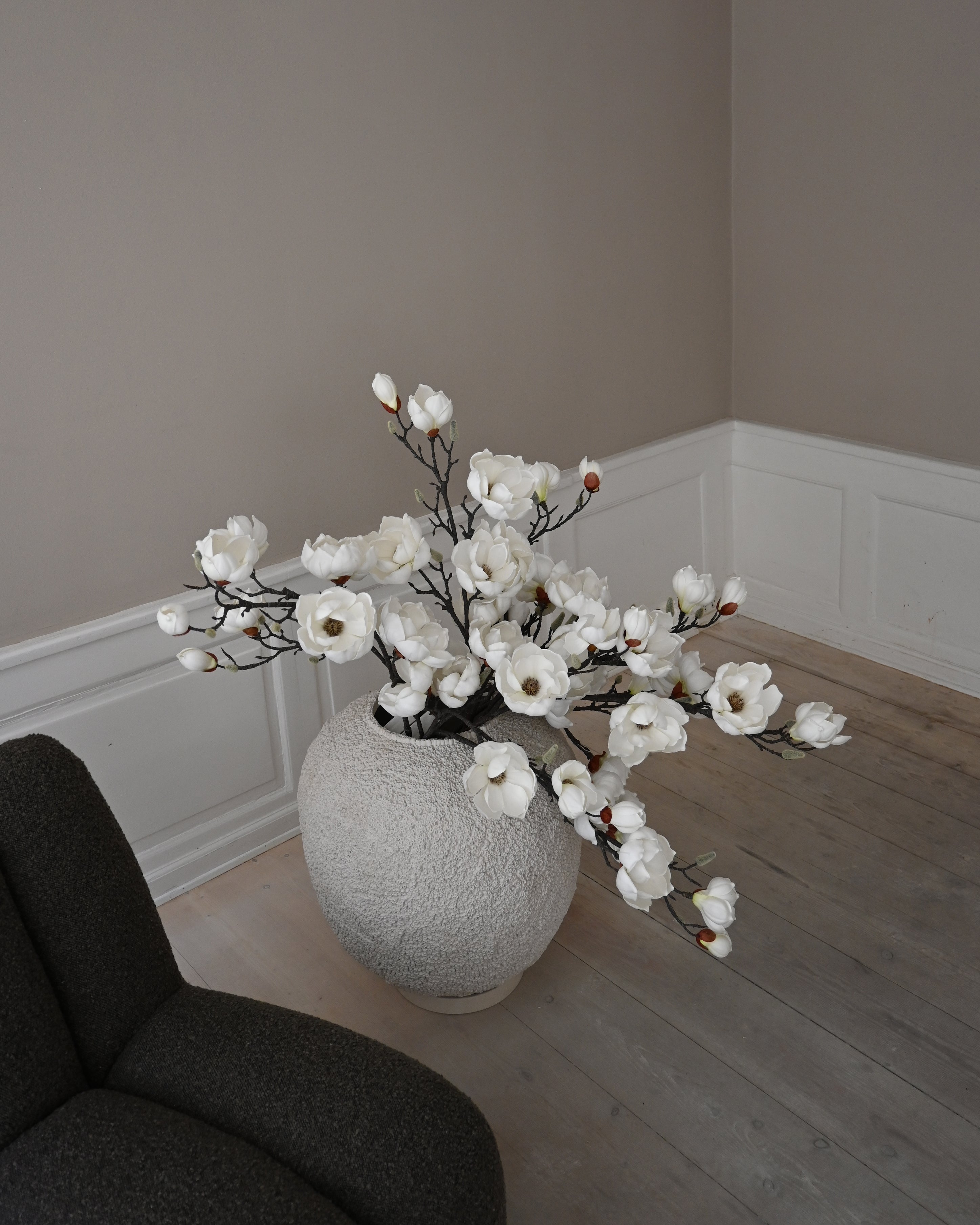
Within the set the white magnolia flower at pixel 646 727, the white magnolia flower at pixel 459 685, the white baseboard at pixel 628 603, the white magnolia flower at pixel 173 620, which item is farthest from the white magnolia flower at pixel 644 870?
the white baseboard at pixel 628 603

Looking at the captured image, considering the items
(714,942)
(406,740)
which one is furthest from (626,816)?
(406,740)

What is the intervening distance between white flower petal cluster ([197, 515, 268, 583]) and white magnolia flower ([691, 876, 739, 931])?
0.74m

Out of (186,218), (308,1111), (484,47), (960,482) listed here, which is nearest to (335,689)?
(186,218)

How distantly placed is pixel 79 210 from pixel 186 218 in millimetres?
194

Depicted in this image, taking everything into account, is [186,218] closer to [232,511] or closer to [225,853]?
[232,511]

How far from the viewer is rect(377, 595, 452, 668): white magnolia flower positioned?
1472mm

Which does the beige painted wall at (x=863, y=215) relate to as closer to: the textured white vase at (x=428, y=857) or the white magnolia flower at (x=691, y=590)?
the white magnolia flower at (x=691, y=590)

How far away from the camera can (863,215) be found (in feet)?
8.77

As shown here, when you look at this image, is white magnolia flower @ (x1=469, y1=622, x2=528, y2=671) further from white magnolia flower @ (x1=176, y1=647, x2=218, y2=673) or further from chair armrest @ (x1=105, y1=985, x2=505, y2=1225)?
chair armrest @ (x1=105, y1=985, x2=505, y2=1225)

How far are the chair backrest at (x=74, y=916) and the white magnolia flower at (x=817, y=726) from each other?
0.87 m

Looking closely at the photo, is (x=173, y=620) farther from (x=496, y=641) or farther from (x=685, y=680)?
(x=685, y=680)

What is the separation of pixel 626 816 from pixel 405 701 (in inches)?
13.6

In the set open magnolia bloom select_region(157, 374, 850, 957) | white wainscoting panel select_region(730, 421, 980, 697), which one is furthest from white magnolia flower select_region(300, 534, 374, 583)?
white wainscoting panel select_region(730, 421, 980, 697)

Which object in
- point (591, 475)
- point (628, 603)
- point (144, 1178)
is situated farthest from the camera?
point (628, 603)
